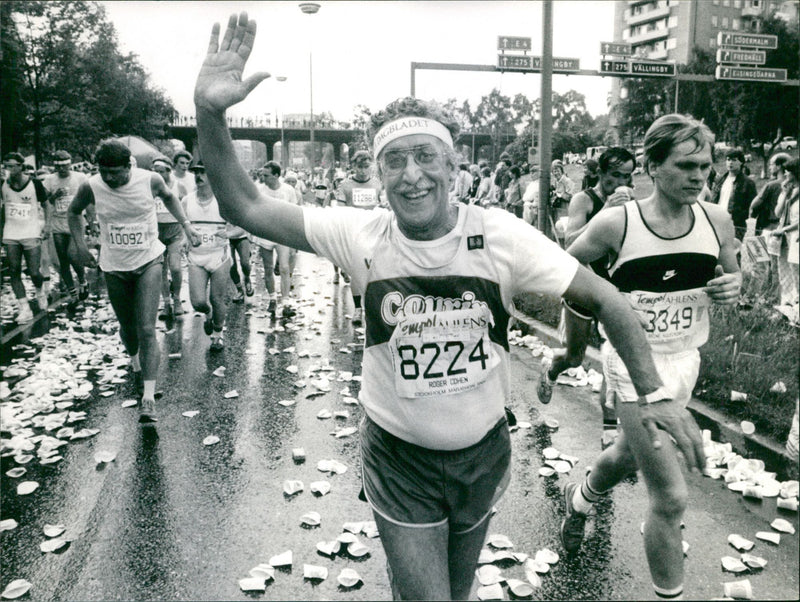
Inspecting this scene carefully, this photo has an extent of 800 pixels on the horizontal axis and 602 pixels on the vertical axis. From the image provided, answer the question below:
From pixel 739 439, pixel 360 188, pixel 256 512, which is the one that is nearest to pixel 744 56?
pixel 360 188

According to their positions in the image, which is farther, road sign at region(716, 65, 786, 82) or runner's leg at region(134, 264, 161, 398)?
road sign at region(716, 65, 786, 82)

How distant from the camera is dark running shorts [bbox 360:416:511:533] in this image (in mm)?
2387

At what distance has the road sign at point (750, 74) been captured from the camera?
89.1 ft

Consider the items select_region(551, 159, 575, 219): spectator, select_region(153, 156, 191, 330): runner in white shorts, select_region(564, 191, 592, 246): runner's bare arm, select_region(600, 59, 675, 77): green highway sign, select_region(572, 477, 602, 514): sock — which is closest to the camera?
select_region(572, 477, 602, 514): sock

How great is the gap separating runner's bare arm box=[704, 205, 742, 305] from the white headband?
160 cm

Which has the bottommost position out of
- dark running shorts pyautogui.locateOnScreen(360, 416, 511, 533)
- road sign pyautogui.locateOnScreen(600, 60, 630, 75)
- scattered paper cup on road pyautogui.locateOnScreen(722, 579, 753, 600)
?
scattered paper cup on road pyautogui.locateOnScreen(722, 579, 753, 600)

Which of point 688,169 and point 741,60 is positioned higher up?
point 741,60

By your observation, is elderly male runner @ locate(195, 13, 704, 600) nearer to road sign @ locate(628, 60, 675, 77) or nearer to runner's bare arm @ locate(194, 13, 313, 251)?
runner's bare arm @ locate(194, 13, 313, 251)

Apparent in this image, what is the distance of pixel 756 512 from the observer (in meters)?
4.42

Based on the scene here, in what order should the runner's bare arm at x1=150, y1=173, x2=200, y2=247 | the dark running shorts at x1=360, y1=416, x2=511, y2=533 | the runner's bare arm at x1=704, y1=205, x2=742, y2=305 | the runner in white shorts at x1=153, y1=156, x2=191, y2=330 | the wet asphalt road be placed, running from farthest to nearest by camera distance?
the runner in white shorts at x1=153, y1=156, x2=191, y2=330 < the runner's bare arm at x1=150, y1=173, x2=200, y2=247 < the wet asphalt road < the runner's bare arm at x1=704, y1=205, x2=742, y2=305 < the dark running shorts at x1=360, y1=416, x2=511, y2=533

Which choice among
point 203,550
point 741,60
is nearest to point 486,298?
point 203,550

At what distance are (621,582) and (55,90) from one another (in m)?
33.7

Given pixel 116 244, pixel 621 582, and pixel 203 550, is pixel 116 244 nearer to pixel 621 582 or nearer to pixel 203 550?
pixel 203 550

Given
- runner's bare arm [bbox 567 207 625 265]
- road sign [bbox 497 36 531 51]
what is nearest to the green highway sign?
road sign [bbox 497 36 531 51]
